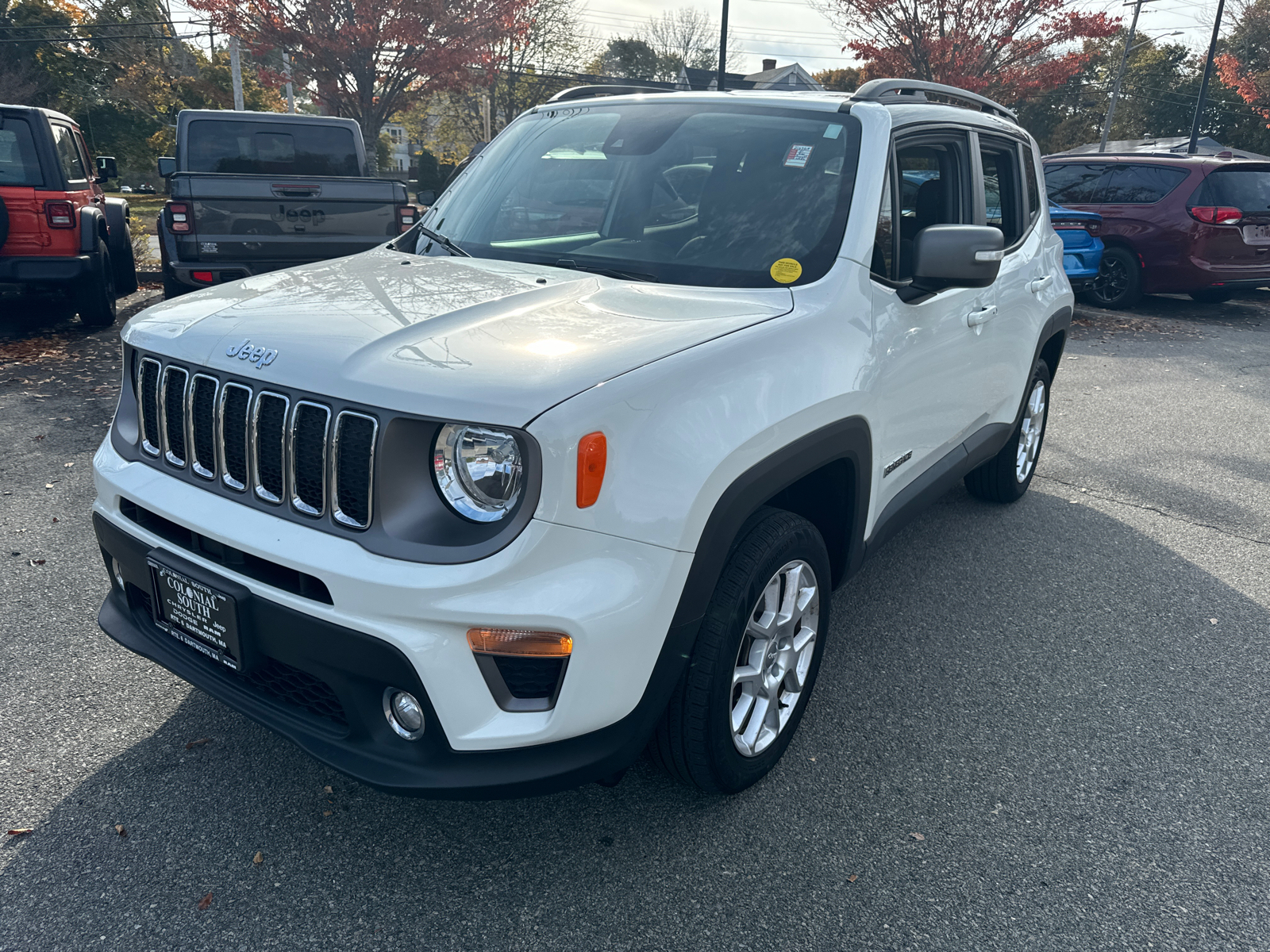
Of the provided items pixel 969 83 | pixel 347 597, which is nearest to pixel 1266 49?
pixel 969 83

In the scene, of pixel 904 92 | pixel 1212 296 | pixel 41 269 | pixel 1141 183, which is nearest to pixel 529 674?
pixel 904 92

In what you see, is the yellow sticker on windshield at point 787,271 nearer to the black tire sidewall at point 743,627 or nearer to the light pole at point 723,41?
the black tire sidewall at point 743,627

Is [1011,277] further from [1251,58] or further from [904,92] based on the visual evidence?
[1251,58]

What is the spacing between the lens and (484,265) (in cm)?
298

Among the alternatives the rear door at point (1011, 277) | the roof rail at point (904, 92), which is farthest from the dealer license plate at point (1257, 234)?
the roof rail at point (904, 92)

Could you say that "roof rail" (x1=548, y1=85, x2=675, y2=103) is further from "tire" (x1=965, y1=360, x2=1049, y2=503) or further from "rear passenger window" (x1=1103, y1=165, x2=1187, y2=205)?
"rear passenger window" (x1=1103, y1=165, x2=1187, y2=205)

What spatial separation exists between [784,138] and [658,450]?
5.18 feet

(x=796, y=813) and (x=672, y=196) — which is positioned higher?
(x=672, y=196)

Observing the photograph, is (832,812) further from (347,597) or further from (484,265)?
(484,265)

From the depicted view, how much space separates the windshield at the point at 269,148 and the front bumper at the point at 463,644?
332 inches

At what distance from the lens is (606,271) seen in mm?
2904

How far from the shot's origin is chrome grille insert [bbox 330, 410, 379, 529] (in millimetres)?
1979

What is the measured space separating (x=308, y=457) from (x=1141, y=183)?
39.2ft

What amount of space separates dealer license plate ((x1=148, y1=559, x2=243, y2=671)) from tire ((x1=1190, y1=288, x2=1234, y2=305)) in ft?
41.4
